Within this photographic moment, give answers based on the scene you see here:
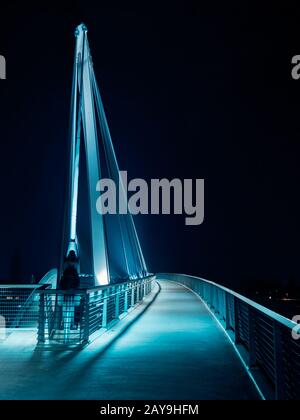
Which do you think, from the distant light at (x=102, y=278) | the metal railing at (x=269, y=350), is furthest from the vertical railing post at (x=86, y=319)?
the distant light at (x=102, y=278)

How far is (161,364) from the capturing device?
19.6ft

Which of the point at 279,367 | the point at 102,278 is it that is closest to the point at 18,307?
the point at 102,278

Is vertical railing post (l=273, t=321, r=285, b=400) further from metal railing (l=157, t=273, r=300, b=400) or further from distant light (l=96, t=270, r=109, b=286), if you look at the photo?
distant light (l=96, t=270, r=109, b=286)

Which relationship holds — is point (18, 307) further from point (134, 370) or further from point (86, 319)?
point (134, 370)

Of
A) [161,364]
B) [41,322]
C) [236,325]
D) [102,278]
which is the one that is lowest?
[161,364]

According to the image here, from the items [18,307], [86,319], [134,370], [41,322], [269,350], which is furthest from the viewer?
[18,307]

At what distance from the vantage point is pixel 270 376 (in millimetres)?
5301

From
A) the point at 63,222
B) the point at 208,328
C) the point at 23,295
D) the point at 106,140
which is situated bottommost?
the point at 208,328

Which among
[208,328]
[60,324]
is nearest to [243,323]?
[208,328]

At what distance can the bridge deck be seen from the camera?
4598mm

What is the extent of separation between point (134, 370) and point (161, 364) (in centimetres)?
49

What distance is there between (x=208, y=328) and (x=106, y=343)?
2.67m
